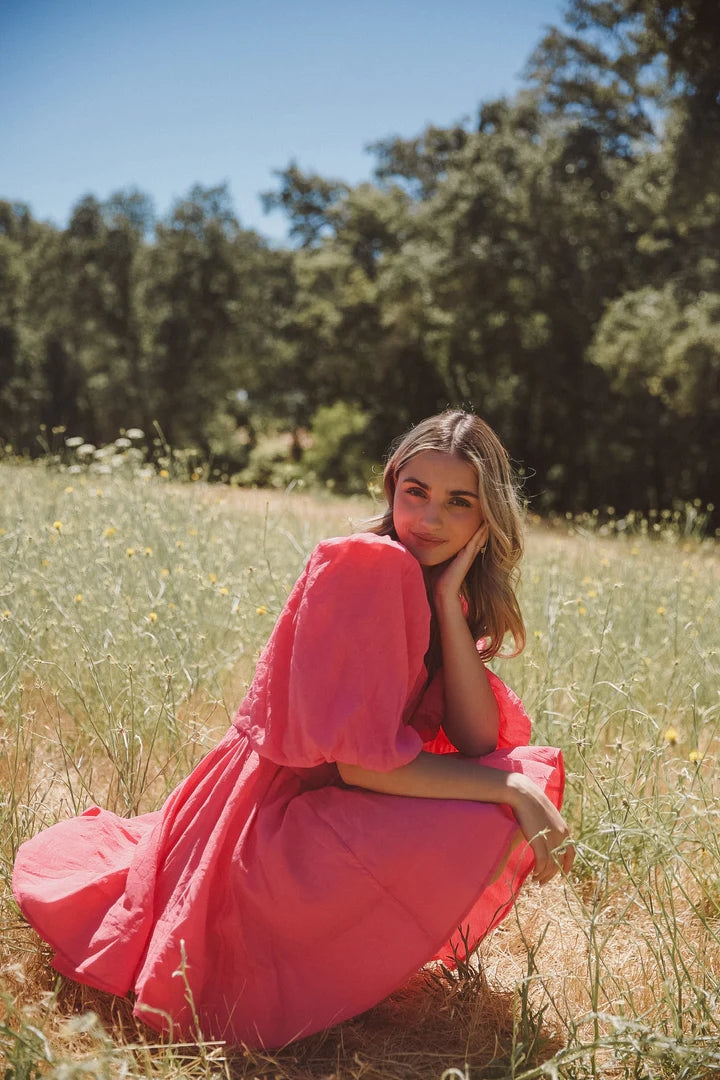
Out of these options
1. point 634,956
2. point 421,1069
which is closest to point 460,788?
point 421,1069

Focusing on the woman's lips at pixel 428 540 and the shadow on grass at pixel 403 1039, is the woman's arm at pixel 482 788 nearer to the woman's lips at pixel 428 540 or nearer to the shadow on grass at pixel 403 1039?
the shadow on grass at pixel 403 1039

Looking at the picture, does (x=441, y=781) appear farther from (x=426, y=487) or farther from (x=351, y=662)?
(x=426, y=487)

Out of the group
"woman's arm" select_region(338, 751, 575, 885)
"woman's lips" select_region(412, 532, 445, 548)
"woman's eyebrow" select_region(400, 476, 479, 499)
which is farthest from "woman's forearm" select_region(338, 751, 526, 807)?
"woman's eyebrow" select_region(400, 476, 479, 499)

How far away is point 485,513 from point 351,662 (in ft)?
1.71

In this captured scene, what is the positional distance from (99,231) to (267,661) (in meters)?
23.9

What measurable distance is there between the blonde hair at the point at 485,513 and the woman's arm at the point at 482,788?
0.39 m

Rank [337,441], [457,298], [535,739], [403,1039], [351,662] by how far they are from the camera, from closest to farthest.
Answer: [351,662] → [403,1039] → [535,739] → [457,298] → [337,441]

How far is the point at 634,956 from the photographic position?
2162 mm

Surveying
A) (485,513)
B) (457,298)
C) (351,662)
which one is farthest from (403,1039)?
(457,298)

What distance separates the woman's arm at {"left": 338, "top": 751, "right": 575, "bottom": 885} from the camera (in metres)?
1.75

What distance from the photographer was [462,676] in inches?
79.0

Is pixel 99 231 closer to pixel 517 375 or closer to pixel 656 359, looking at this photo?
pixel 517 375

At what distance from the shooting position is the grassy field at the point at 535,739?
1.73m

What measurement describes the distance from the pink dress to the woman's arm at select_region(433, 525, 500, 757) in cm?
11
